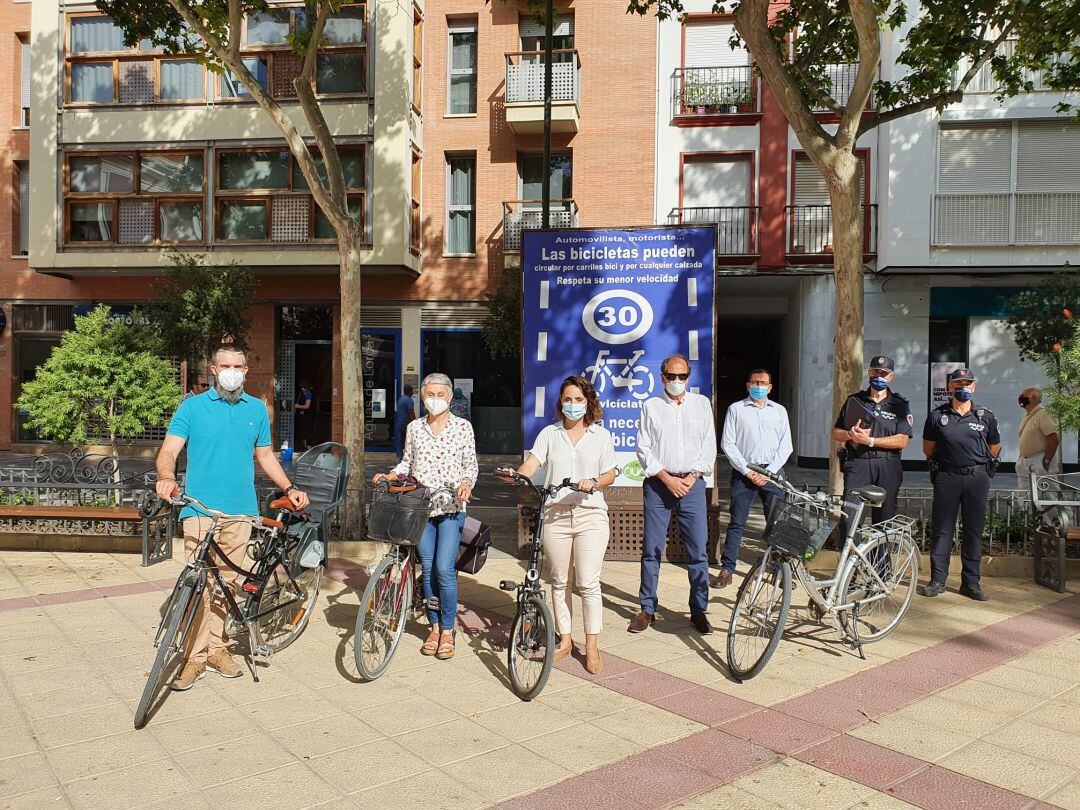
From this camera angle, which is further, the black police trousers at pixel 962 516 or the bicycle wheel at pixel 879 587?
the black police trousers at pixel 962 516

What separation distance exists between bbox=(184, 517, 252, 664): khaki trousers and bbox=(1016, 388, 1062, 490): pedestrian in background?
7.62 metres

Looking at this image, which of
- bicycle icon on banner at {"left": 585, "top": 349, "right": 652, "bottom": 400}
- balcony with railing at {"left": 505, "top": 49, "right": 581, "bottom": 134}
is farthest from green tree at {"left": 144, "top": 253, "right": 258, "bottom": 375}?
bicycle icon on banner at {"left": 585, "top": 349, "right": 652, "bottom": 400}

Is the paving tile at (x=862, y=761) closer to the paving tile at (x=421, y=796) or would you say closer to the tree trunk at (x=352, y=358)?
the paving tile at (x=421, y=796)

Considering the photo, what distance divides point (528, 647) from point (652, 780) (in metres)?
1.20

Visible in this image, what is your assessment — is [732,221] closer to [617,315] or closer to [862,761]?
[617,315]

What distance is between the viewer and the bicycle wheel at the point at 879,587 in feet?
17.5

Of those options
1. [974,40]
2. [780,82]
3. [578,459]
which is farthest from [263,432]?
[974,40]

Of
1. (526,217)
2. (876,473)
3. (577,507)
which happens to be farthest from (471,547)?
(526,217)

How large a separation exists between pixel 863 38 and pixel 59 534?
9.12 m

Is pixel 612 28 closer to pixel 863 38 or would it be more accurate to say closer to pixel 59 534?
pixel 863 38

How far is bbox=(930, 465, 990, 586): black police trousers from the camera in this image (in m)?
6.70

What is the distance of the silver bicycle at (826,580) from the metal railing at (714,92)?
14.8 meters

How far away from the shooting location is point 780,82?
8.24 meters

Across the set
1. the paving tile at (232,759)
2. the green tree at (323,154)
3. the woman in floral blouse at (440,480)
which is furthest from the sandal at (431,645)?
the green tree at (323,154)
